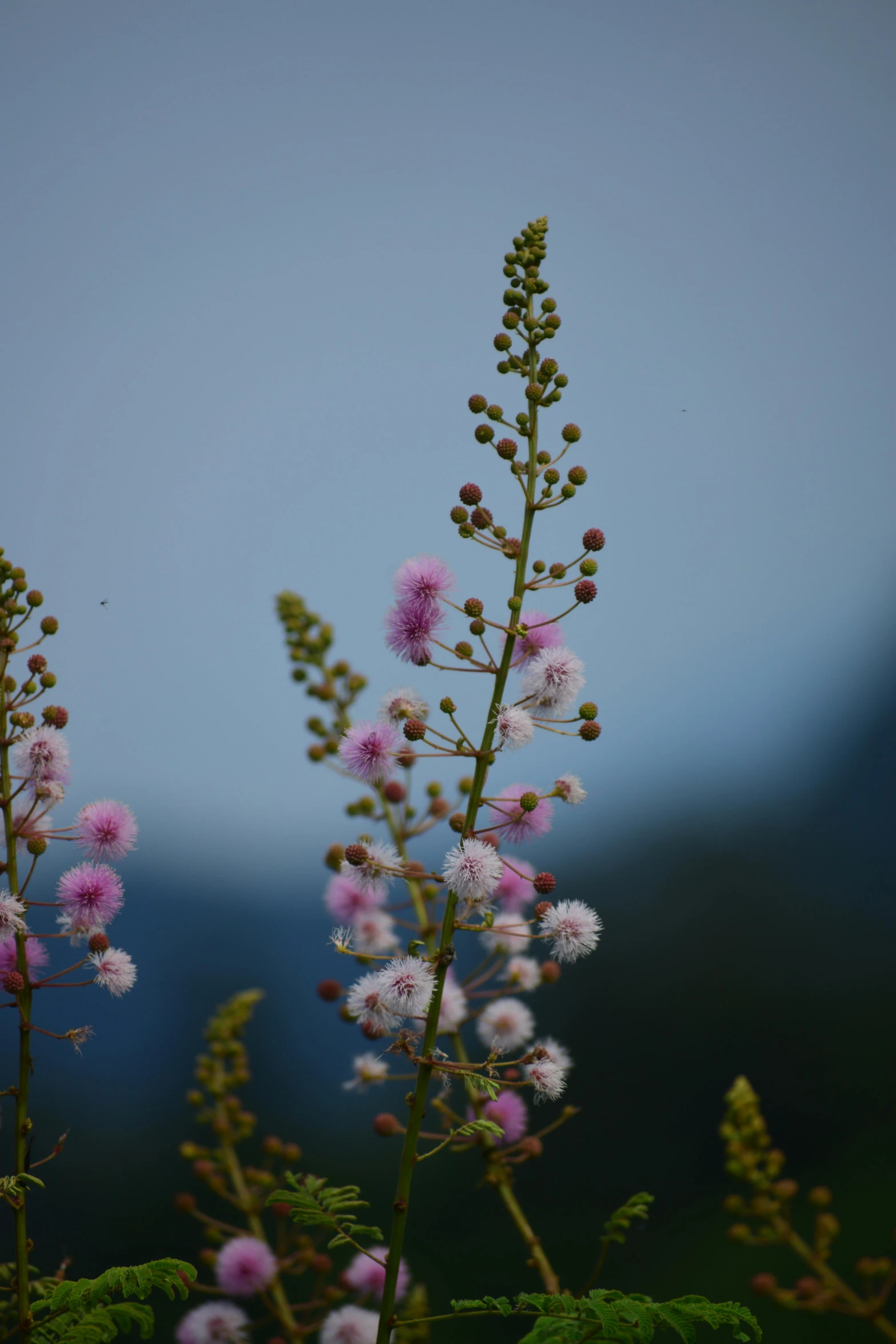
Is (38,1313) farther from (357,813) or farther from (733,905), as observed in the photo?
(733,905)

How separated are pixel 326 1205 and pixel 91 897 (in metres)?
1.10

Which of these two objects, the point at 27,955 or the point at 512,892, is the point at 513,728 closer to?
the point at 512,892

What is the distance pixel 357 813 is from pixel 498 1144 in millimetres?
1353

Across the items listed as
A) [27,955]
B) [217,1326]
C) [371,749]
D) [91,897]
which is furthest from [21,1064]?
[217,1326]

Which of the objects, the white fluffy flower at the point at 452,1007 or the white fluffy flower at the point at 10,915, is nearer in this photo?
the white fluffy flower at the point at 10,915

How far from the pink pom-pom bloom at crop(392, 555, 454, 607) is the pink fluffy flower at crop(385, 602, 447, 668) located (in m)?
0.01

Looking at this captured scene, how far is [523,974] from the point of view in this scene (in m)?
3.65

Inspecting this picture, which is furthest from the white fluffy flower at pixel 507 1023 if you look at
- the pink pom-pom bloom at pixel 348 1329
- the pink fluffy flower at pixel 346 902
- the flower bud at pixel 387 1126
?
the pink pom-pom bloom at pixel 348 1329

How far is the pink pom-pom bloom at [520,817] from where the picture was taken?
2729 millimetres

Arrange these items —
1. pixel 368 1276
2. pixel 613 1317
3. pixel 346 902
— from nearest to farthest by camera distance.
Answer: pixel 613 1317 → pixel 346 902 → pixel 368 1276

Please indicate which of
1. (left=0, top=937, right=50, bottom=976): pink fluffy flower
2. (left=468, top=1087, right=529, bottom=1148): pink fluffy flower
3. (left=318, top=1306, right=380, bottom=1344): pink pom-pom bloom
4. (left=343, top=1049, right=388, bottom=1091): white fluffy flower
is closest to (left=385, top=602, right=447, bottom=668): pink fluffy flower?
(left=0, top=937, right=50, bottom=976): pink fluffy flower

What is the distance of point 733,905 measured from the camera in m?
16.4

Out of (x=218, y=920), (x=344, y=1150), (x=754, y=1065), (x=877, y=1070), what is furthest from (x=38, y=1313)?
(x=218, y=920)

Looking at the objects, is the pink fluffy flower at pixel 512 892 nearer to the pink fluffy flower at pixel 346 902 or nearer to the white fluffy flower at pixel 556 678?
the pink fluffy flower at pixel 346 902
